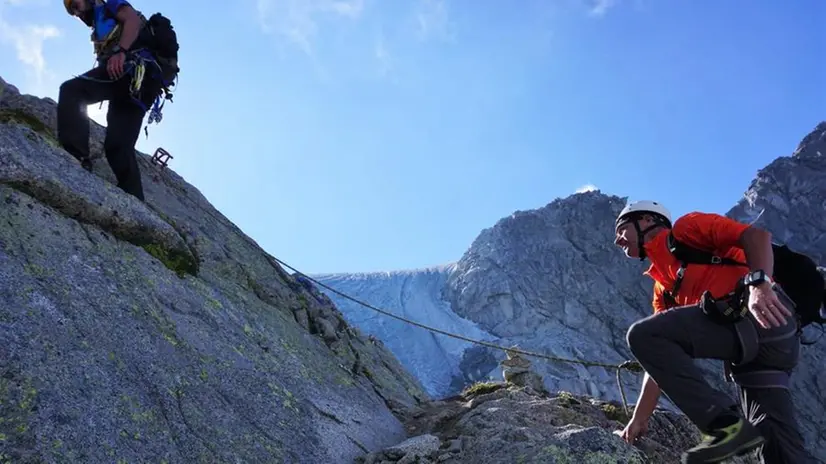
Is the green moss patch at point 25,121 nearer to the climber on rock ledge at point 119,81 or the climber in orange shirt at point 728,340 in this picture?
the climber on rock ledge at point 119,81

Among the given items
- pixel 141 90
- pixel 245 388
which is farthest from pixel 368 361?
pixel 141 90

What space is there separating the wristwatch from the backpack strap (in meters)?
0.70

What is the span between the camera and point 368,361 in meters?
11.6

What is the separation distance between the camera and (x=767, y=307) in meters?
4.90

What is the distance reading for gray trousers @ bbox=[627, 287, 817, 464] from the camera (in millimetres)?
5320

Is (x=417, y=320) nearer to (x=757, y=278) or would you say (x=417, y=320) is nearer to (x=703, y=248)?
(x=703, y=248)

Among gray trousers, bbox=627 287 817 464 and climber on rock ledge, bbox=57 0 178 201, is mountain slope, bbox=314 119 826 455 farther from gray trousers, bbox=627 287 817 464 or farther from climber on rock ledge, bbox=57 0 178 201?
gray trousers, bbox=627 287 817 464

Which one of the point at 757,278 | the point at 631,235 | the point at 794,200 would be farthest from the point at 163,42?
the point at 794,200

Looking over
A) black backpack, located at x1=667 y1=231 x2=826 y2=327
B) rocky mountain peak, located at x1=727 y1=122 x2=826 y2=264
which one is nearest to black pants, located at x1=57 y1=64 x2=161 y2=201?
black backpack, located at x1=667 y1=231 x2=826 y2=327

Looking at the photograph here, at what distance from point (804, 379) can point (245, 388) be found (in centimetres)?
10716

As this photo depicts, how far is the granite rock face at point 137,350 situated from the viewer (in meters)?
4.79

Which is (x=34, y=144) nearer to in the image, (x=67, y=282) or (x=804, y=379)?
(x=67, y=282)

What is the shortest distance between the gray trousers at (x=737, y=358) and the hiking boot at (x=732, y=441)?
0.31 m

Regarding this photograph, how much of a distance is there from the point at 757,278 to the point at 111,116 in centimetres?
943
